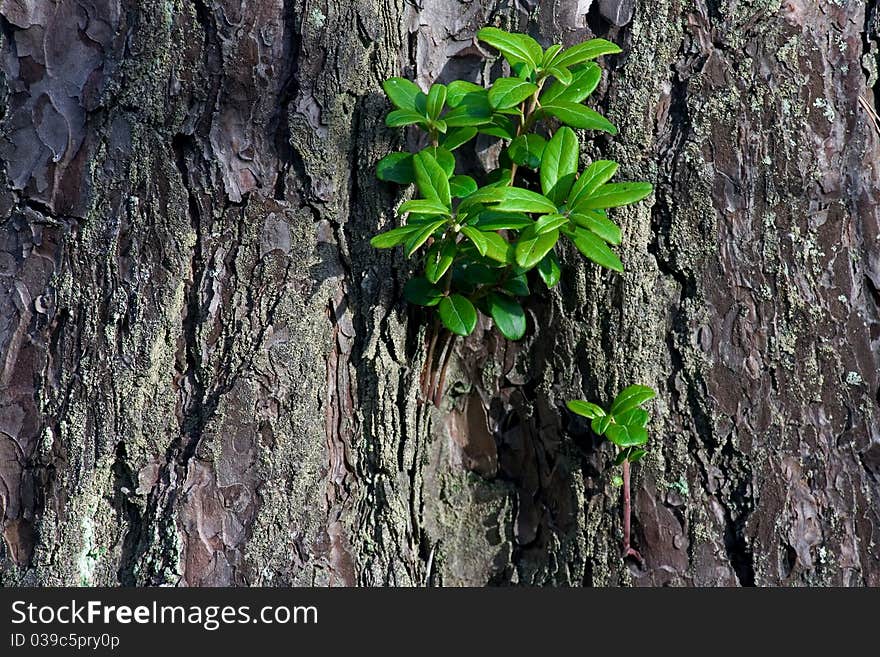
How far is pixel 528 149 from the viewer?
1818 millimetres

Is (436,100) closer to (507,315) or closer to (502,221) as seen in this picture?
(502,221)

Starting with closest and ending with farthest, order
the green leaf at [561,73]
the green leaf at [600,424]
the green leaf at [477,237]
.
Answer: the green leaf at [477,237] → the green leaf at [561,73] → the green leaf at [600,424]

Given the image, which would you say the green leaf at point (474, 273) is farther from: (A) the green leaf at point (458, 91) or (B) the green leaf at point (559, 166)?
(A) the green leaf at point (458, 91)

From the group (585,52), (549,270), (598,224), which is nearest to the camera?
(598,224)

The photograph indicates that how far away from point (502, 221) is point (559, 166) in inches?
7.3

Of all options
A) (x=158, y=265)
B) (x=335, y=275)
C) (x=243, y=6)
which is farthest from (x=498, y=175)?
(x=158, y=265)

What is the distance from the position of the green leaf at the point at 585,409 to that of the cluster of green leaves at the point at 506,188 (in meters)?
0.22

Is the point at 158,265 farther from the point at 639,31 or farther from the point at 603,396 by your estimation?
the point at 639,31

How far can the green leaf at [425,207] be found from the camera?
1.60m

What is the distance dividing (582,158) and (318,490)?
106cm

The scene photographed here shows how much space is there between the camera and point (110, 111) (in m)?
1.85

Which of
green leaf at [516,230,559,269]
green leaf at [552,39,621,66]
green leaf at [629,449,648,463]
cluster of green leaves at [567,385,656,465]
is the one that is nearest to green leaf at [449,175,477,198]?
green leaf at [516,230,559,269]

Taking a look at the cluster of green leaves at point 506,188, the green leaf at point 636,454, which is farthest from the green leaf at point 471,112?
the green leaf at point 636,454


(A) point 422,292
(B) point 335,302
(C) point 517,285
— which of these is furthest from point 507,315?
(B) point 335,302
